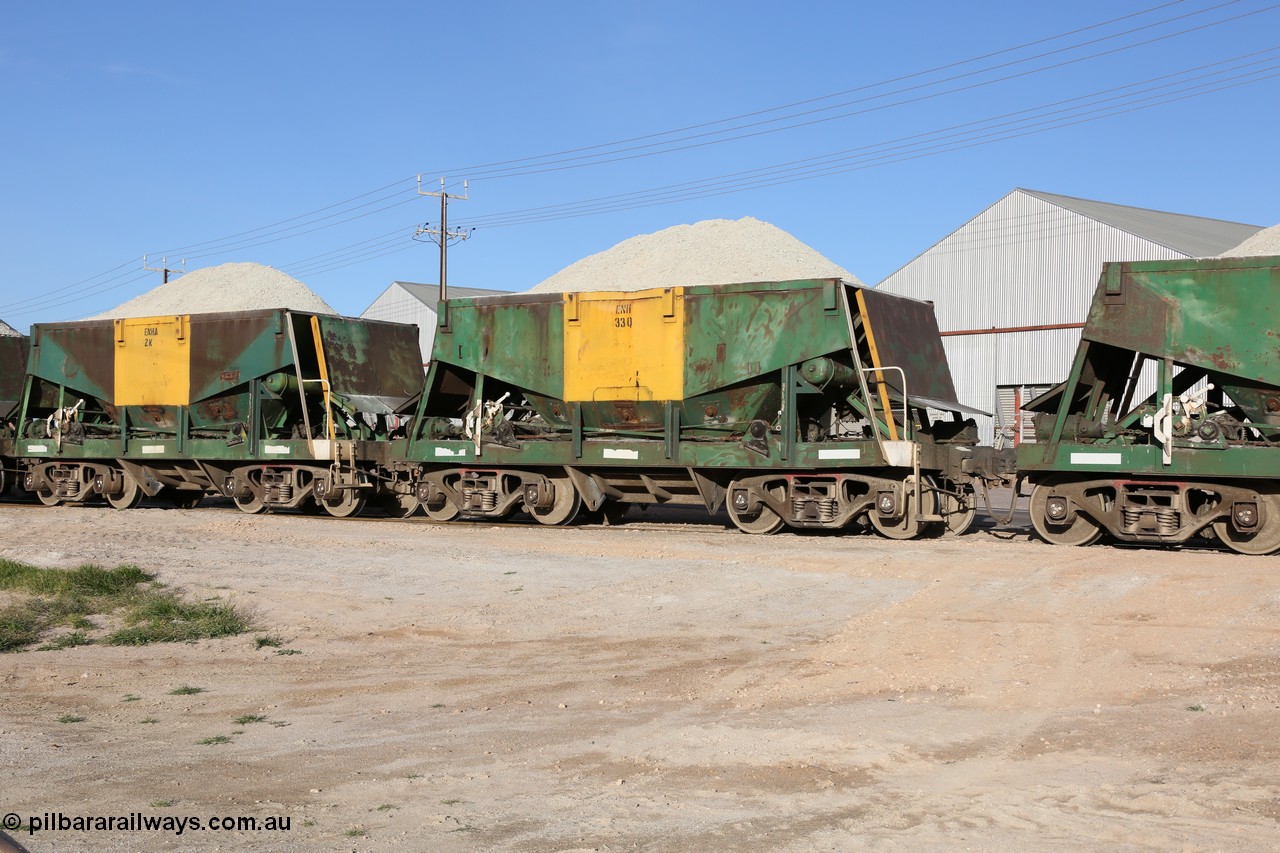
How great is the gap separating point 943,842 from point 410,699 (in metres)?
3.88

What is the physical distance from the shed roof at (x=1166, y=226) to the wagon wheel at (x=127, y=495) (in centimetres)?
2769

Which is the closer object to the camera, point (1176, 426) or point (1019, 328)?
point (1176, 426)

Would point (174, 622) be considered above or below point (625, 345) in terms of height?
below

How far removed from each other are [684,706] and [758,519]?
9.28 metres

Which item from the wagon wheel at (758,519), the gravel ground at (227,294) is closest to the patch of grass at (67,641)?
the wagon wheel at (758,519)

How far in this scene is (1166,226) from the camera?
4194cm

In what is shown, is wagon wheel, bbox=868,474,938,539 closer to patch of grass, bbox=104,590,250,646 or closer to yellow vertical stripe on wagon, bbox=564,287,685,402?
yellow vertical stripe on wagon, bbox=564,287,685,402

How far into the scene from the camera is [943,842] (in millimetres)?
4676

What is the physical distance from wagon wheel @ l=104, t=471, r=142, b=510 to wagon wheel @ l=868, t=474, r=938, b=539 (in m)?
Result: 13.6

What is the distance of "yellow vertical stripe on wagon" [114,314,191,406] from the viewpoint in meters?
21.1

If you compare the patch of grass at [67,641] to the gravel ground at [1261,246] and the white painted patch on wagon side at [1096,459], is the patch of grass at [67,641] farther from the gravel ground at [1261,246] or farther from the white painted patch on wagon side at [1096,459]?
the gravel ground at [1261,246]

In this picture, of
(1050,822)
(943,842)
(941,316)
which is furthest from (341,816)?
(941,316)

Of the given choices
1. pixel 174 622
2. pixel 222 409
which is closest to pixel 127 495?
pixel 222 409

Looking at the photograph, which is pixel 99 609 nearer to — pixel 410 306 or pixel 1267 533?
pixel 1267 533
